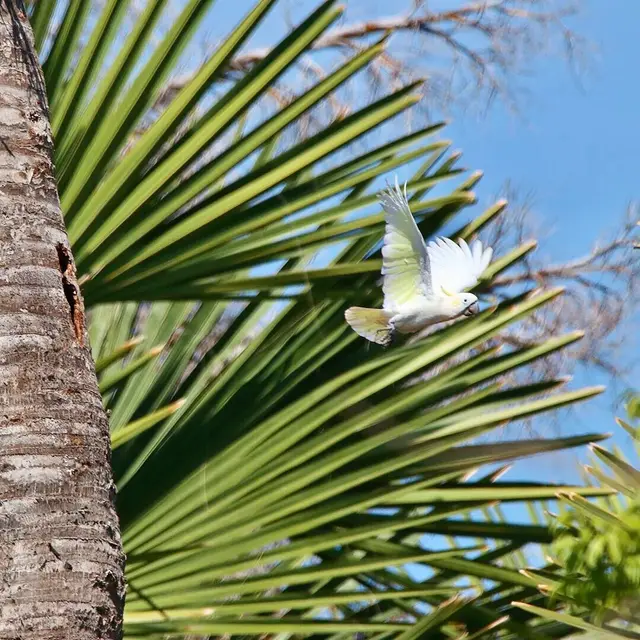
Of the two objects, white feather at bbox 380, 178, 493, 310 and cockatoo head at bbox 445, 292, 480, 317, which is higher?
white feather at bbox 380, 178, 493, 310

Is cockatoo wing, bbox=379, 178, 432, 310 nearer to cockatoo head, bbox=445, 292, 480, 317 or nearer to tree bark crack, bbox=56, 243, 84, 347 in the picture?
cockatoo head, bbox=445, 292, 480, 317

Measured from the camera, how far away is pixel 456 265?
181 cm

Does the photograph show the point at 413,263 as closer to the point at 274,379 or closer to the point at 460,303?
the point at 460,303

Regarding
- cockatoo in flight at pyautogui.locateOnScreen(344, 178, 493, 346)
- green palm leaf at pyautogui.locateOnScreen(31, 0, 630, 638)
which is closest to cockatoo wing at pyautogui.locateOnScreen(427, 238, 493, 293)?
cockatoo in flight at pyautogui.locateOnScreen(344, 178, 493, 346)

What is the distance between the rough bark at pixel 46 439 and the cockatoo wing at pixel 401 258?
504 millimetres

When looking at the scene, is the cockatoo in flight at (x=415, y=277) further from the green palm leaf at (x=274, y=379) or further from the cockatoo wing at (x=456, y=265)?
the green palm leaf at (x=274, y=379)

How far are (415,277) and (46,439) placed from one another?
666 millimetres

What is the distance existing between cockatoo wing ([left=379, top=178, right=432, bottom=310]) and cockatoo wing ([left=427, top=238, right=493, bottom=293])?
3 cm

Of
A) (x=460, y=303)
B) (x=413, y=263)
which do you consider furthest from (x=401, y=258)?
(x=460, y=303)

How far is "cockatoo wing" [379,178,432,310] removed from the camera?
1.70m

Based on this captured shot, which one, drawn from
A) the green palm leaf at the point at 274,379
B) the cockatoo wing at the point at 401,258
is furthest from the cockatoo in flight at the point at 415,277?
the green palm leaf at the point at 274,379

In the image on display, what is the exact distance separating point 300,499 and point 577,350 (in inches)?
102

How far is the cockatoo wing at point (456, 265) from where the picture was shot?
1779 millimetres

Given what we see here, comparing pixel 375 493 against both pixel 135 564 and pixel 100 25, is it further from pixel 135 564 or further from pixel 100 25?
pixel 100 25
